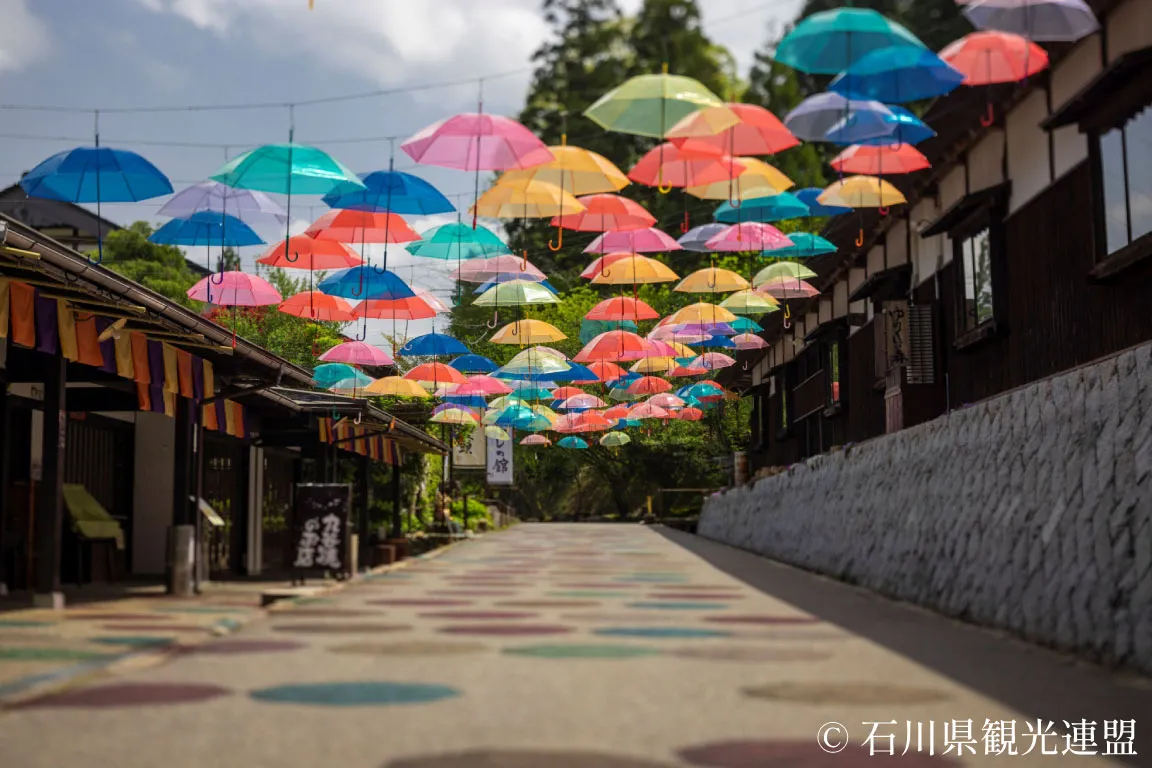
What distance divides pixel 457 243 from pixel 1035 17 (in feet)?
34.7

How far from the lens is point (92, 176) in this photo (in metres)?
13.8

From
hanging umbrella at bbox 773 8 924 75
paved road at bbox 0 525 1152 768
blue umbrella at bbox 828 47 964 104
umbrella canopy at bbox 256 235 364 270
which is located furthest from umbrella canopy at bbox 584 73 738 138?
umbrella canopy at bbox 256 235 364 270

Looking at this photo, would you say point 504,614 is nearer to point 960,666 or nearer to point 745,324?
point 960,666

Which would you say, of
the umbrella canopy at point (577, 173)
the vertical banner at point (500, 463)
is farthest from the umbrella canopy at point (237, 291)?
the vertical banner at point (500, 463)

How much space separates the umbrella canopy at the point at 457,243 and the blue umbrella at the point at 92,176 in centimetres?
575

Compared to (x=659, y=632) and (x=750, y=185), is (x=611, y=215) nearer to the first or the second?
(x=750, y=185)

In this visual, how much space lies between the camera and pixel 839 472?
61.9 feet

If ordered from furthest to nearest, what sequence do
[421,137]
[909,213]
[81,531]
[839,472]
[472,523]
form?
[472,523] → [909,213] → [839,472] → [81,531] → [421,137]

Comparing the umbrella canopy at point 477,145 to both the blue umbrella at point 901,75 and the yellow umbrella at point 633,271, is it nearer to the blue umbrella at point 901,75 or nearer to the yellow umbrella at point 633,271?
the blue umbrella at point 901,75

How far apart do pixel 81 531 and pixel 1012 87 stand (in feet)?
44.8

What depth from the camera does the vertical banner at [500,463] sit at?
176 ft

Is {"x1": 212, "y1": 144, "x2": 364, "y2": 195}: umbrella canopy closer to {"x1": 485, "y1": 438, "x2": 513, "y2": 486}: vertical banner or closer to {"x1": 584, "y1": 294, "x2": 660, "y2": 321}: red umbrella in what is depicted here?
{"x1": 584, "y1": 294, "x2": 660, "y2": 321}: red umbrella

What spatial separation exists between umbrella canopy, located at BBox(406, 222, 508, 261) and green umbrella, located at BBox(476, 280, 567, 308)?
8.98 feet

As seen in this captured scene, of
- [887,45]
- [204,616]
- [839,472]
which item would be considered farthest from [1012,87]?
[204,616]
